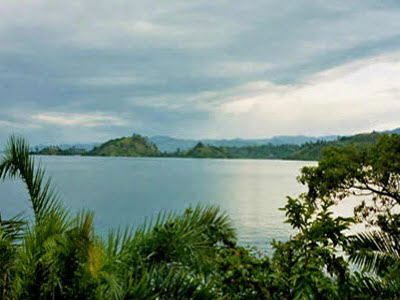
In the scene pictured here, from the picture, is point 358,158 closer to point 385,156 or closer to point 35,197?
point 385,156

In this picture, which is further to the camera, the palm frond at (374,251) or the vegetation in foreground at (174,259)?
the palm frond at (374,251)

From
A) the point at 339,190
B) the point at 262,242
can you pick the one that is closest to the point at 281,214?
the point at 262,242

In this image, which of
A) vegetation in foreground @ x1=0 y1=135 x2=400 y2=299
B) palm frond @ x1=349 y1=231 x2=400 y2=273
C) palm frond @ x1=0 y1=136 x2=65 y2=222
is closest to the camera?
vegetation in foreground @ x1=0 y1=135 x2=400 y2=299

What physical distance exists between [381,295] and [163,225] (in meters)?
2.05

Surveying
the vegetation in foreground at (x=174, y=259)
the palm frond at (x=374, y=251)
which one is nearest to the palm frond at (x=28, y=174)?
the vegetation in foreground at (x=174, y=259)

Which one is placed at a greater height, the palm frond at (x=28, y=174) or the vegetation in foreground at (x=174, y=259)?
the palm frond at (x=28, y=174)

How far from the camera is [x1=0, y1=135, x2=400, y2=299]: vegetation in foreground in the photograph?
3404 mm

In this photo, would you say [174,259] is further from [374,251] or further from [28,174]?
[374,251]

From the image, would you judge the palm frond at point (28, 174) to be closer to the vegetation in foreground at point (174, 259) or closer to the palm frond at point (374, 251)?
the vegetation in foreground at point (174, 259)

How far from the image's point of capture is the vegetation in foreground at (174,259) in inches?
134

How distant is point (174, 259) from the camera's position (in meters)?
4.07

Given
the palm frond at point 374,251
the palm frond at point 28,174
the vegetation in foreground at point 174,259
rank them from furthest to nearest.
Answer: the palm frond at point 374,251 → the palm frond at point 28,174 → the vegetation in foreground at point 174,259


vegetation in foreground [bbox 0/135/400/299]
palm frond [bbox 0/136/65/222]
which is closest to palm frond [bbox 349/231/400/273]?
vegetation in foreground [bbox 0/135/400/299]

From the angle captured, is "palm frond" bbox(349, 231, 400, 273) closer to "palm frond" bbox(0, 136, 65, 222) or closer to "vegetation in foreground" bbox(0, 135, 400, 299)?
"vegetation in foreground" bbox(0, 135, 400, 299)
